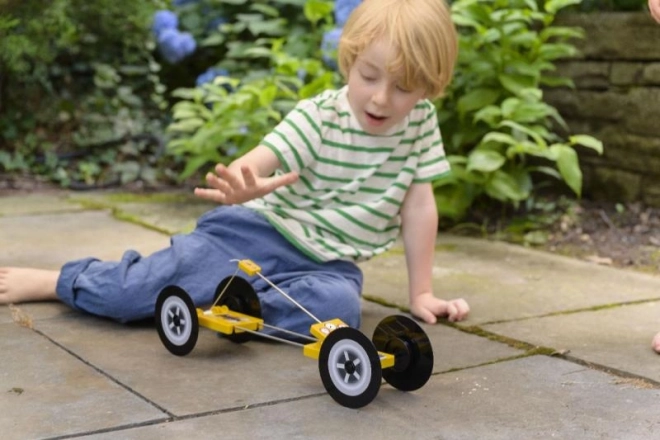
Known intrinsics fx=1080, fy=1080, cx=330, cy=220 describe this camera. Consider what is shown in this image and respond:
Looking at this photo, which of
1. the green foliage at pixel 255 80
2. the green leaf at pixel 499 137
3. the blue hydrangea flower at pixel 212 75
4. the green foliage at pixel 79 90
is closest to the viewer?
the green leaf at pixel 499 137

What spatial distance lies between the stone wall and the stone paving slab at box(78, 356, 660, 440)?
2133mm

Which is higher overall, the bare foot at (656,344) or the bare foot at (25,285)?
the bare foot at (25,285)

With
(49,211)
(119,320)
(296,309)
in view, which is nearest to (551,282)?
(296,309)

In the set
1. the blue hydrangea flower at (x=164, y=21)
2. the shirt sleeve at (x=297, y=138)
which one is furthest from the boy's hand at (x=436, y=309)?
the blue hydrangea flower at (x=164, y=21)

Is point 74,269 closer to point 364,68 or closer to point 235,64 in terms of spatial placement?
point 364,68

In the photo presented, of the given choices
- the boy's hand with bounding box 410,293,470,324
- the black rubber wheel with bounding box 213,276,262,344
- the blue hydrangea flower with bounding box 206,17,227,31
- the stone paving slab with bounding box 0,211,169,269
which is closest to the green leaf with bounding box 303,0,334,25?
the blue hydrangea flower with bounding box 206,17,227,31

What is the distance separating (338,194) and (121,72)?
3293 mm

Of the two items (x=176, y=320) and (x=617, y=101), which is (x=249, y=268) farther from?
(x=617, y=101)

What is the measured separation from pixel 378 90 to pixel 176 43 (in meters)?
2.83

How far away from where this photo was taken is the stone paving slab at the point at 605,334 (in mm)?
2348

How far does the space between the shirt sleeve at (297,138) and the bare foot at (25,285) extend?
27.3 inches

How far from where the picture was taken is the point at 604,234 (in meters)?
3.96

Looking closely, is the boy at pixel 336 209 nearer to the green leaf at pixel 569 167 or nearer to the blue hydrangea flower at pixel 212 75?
the green leaf at pixel 569 167

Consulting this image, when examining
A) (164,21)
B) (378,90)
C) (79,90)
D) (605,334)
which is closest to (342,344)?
(378,90)
